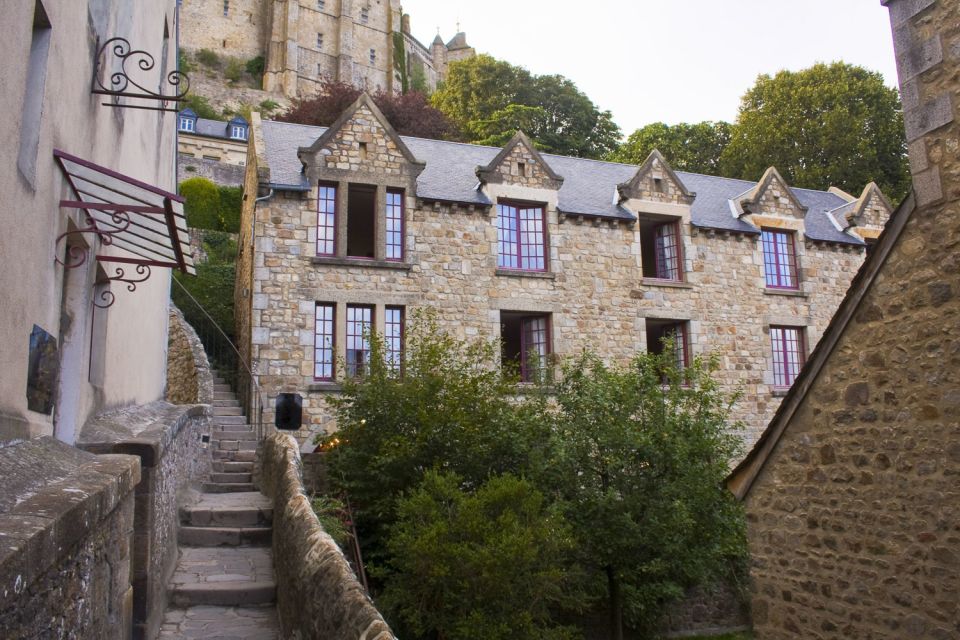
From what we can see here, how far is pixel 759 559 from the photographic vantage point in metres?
7.52

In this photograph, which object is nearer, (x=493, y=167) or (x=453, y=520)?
(x=453, y=520)

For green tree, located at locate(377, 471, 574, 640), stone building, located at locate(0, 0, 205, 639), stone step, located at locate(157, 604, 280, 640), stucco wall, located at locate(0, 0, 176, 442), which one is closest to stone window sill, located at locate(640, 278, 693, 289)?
green tree, located at locate(377, 471, 574, 640)

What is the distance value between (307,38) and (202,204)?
1680 inches

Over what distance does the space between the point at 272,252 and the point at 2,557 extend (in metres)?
12.5

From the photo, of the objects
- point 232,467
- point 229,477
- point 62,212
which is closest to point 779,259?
point 232,467

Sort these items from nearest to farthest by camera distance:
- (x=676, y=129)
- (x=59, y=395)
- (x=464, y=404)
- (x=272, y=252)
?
(x=59, y=395)
(x=464, y=404)
(x=272, y=252)
(x=676, y=129)

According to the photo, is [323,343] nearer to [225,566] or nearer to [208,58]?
[225,566]

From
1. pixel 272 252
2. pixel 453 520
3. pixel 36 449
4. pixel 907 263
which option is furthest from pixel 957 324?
pixel 272 252

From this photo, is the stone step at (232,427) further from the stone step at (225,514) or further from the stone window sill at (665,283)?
the stone window sill at (665,283)

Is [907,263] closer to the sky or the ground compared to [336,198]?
closer to the ground

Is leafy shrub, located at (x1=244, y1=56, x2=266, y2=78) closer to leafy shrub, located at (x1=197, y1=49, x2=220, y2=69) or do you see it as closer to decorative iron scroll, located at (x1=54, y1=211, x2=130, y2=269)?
leafy shrub, located at (x1=197, y1=49, x2=220, y2=69)

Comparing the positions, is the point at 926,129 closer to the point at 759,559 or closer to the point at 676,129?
the point at 759,559

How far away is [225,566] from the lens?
7.57 m

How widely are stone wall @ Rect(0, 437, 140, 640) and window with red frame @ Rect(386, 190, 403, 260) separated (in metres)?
10.9
